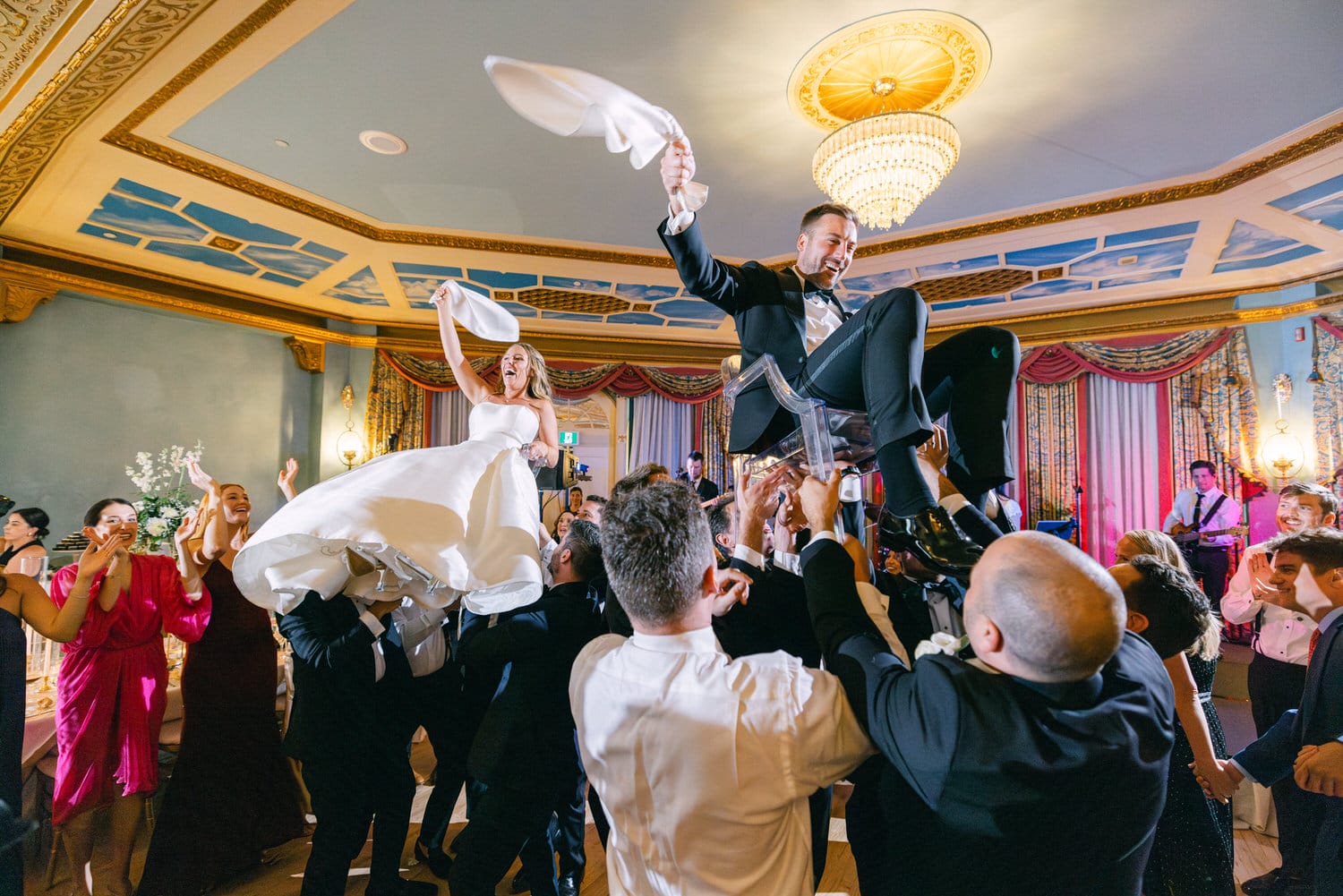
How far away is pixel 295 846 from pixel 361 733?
1.66 m

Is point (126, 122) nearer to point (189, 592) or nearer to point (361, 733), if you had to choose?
point (189, 592)

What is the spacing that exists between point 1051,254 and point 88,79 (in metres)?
7.95

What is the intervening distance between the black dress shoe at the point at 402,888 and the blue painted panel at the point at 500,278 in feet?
19.5

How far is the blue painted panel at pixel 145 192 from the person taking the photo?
5262 millimetres

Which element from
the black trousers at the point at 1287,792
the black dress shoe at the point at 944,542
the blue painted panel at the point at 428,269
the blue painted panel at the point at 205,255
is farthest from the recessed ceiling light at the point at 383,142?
the black trousers at the point at 1287,792

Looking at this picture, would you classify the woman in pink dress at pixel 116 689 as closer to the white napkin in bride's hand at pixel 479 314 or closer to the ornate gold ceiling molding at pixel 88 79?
the white napkin in bride's hand at pixel 479 314

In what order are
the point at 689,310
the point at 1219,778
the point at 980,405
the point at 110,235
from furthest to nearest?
the point at 689,310 < the point at 110,235 < the point at 1219,778 < the point at 980,405

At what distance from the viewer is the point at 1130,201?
5613 millimetres

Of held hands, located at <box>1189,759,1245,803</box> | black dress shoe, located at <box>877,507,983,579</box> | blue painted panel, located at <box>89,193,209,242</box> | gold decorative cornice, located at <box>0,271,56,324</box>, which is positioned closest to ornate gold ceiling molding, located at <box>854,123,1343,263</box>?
held hands, located at <box>1189,759,1245,803</box>

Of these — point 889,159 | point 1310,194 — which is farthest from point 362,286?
point 1310,194

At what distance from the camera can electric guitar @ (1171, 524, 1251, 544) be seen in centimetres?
688

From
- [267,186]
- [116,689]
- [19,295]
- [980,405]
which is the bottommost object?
[116,689]

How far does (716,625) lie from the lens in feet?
5.80

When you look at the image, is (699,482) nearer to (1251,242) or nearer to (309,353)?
(309,353)
